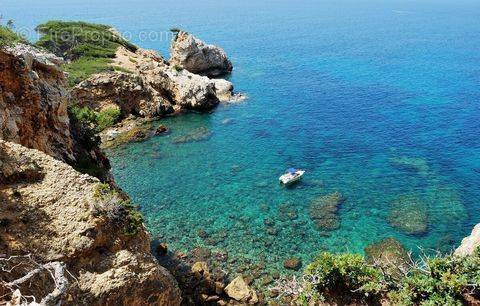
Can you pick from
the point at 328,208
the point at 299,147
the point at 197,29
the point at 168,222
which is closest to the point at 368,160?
the point at 299,147

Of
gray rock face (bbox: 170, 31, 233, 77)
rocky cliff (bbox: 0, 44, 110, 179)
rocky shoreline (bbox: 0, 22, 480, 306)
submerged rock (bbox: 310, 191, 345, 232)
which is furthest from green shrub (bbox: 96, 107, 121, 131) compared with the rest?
submerged rock (bbox: 310, 191, 345, 232)

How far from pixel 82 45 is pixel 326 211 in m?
71.2

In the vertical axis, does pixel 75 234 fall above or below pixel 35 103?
below

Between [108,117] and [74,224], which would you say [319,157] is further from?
Result: [74,224]

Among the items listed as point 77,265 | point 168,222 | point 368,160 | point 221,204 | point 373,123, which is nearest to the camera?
point 77,265

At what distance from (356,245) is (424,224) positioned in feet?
25.1

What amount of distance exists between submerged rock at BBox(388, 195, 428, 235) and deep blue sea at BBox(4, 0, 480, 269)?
0.31 metres

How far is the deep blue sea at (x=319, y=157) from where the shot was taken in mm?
36938

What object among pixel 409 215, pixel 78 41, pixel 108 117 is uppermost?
pixel 78 41

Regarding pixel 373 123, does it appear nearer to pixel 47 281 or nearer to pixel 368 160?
pixel 368 160

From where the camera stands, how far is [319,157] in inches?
2048

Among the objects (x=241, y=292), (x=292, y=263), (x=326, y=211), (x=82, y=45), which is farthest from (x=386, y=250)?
(x=82, y=45)

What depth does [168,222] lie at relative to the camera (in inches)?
1508

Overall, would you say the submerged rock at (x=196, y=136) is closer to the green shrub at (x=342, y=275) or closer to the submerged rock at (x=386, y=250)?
the submerged rock at (x=386, y=250)
